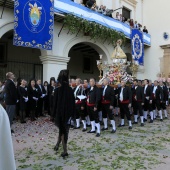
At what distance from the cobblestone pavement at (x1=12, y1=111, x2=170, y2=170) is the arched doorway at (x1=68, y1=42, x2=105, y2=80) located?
11.7m

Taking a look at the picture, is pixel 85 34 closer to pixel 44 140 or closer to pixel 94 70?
pixel 94 70

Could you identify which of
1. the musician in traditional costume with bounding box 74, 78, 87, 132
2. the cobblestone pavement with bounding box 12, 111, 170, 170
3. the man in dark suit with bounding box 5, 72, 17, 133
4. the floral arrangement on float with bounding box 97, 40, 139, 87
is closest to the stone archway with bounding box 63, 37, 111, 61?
the floral arrangement on float with bounding box 97, 40, 139, 87

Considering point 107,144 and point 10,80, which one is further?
point 10,80

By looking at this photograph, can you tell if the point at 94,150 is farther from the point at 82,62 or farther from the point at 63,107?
the point at 82,62

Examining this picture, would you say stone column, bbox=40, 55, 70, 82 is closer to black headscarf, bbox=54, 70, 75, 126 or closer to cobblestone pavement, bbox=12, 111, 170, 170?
cobblestone pavement, bbox=12, 111, 170, 170

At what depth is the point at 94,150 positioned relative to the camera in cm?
580

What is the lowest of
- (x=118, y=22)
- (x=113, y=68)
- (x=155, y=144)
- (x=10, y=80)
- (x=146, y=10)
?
(x=155, y=144)

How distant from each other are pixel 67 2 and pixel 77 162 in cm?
1029

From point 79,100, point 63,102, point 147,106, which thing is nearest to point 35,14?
point 79,100

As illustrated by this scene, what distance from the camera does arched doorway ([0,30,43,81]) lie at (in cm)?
1564

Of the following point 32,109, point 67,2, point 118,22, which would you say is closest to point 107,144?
point 32,109

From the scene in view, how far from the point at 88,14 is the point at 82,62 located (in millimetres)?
6993

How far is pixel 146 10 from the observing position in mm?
21766

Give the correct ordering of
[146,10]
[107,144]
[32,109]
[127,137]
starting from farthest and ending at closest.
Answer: [146,10]
[32,109]
[127,137]
[107,144]
